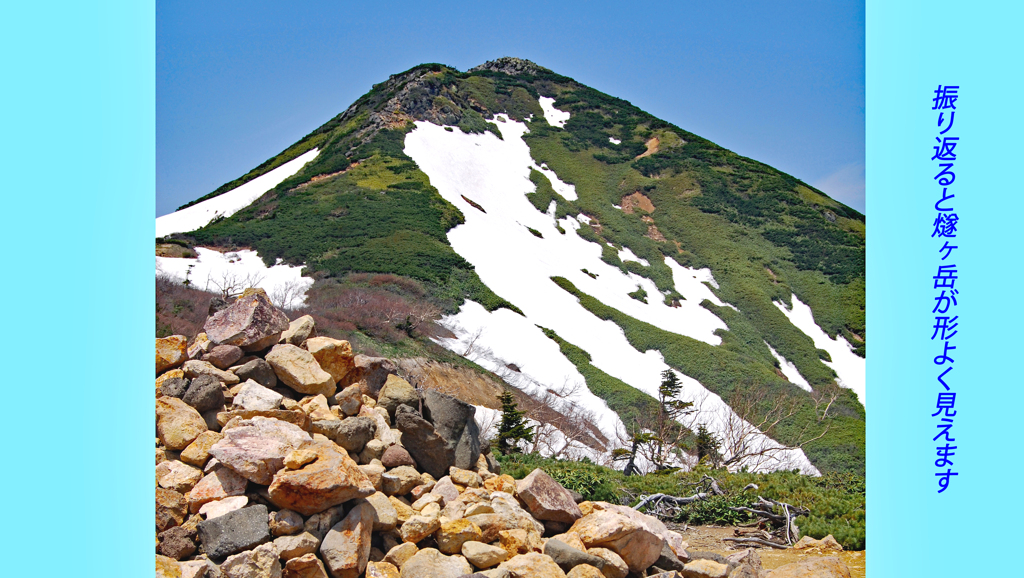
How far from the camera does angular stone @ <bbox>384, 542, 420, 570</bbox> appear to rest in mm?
6383

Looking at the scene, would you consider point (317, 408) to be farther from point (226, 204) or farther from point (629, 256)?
point (629, 256)

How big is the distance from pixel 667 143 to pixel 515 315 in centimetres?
4637

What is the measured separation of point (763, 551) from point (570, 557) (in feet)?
14.7

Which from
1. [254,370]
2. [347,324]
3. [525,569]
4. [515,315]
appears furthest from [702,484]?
[515,315]

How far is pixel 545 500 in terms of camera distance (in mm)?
7848

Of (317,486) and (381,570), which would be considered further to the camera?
(381,570)

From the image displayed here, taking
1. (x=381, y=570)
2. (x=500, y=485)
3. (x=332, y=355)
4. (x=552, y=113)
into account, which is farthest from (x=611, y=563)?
(x=552, y=113)

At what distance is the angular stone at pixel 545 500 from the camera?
7.81 metres

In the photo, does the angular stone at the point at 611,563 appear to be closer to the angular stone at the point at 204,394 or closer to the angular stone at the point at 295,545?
the angular stone at the point at 295,545

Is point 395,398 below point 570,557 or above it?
above

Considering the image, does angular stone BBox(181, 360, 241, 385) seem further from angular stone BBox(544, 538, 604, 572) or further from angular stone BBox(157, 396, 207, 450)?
angular stone BBox(544, 538, 604, 572)

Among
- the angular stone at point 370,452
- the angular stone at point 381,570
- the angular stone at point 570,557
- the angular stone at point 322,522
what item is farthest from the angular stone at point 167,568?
the angular stone at point 570,557

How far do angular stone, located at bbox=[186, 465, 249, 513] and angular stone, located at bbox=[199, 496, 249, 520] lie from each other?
0.08 metres

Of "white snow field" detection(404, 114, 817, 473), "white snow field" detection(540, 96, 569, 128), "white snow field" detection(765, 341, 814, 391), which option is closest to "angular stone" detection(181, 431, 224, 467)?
"white snow field" detection(404, 114, 817, 473)
